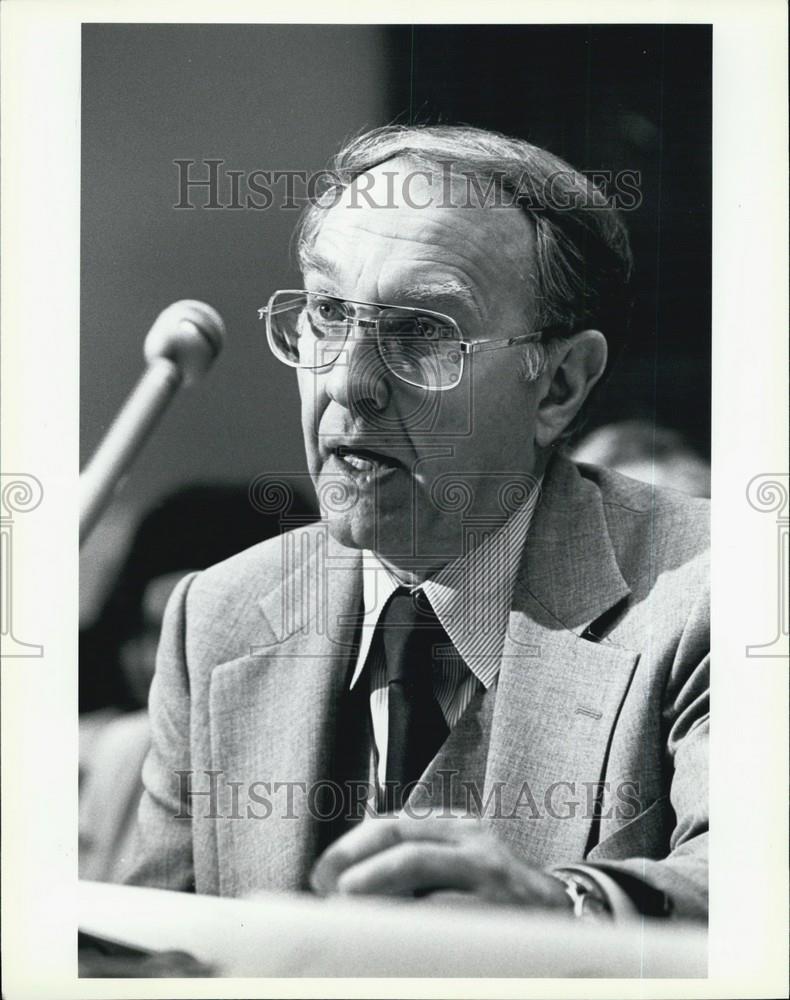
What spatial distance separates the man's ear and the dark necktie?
578 mm

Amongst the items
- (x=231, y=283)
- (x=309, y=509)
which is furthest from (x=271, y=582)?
(x=231, y=283)

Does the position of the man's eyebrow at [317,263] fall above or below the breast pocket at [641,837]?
above

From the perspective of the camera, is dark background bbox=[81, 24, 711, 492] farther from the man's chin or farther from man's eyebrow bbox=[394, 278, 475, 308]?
man's eyebrow bbox=[394, 278, 475, 308]

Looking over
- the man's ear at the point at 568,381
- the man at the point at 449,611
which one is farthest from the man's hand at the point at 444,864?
the man's ear at the point at 568,381

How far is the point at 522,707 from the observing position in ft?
10.9

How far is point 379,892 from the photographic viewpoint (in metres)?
3.33

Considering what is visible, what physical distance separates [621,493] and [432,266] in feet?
2.65

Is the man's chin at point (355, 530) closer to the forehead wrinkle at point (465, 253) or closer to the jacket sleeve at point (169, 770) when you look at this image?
the jacket sleeve at point (169, 770)

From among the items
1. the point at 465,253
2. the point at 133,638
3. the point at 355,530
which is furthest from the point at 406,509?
the point at 133,638

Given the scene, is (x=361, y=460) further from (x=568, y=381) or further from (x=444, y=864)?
(x=444, y=864)

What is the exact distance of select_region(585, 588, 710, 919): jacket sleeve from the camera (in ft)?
10.9

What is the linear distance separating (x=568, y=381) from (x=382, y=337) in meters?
0.52

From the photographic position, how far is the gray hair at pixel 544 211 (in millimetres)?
3312

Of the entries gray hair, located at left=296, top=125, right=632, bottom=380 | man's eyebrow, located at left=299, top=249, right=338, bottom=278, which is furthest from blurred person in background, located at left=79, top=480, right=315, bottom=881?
gray hair, located at left=296, top=125, right=632, bottom=380
